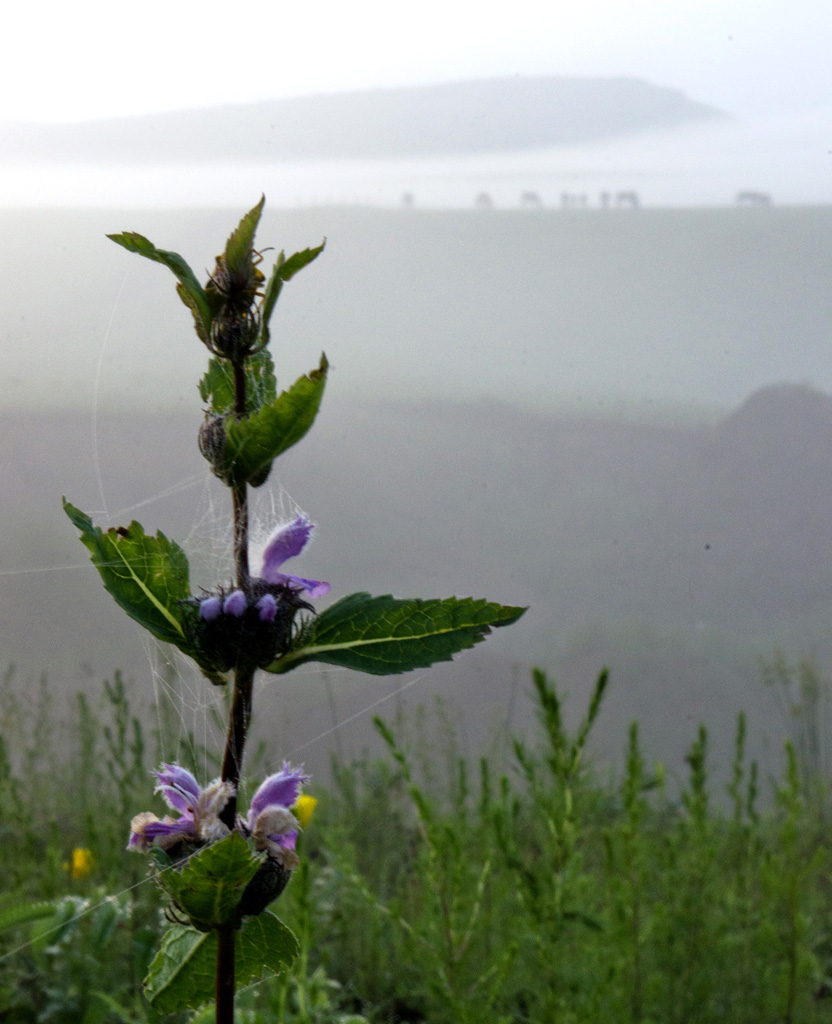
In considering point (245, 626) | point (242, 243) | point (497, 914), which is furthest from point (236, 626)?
point (497, 914)

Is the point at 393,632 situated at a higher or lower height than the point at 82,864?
higher

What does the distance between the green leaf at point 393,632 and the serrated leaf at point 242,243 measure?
0.10 meters

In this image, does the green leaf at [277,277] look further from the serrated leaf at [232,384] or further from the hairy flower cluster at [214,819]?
the hairy flower cluster at [214,819]

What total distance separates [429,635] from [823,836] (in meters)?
1.40

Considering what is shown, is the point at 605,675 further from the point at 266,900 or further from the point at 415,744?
the point at 415,744

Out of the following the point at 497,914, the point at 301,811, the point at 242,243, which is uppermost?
the point at 242,243

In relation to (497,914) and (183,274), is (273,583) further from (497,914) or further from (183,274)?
(497,914)

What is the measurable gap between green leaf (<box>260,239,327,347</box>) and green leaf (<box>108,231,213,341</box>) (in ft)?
0.05

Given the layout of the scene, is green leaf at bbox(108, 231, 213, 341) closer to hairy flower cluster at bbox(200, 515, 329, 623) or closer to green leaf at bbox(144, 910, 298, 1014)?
hairy flower cluster at bbox(200, 515, 329, 623)

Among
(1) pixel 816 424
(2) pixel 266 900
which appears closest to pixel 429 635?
(2) pixel 266 900

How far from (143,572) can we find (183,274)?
3.4 inches

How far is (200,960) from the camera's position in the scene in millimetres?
298

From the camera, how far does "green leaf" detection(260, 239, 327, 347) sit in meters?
0.26

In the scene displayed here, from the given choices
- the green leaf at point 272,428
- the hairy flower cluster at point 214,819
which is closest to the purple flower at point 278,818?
the hairy flower cluster at point 214,819
